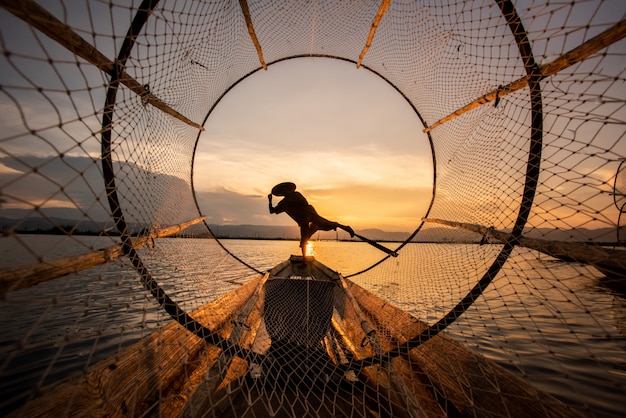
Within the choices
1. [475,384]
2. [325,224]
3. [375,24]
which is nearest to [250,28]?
[375,24]

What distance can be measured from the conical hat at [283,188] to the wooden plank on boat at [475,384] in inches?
165

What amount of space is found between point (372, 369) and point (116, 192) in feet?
10.8

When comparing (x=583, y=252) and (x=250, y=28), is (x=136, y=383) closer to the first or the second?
(x=583, y=252)

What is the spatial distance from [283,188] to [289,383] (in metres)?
4.62

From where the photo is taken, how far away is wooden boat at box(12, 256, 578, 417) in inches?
74.6

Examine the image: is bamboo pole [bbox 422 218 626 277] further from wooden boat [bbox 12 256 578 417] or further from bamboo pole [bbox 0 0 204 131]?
bamboo pole [bbox 0 0 204 131]

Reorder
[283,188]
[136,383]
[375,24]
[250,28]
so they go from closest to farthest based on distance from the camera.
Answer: [136,383] < [250,28] < [375,24] < [283,188]

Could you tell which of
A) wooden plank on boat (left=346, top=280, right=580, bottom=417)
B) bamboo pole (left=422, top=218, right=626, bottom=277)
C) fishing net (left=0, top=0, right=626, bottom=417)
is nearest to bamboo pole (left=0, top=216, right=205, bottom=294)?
fishing net (left=0, top=0, right=626, bottom=417)

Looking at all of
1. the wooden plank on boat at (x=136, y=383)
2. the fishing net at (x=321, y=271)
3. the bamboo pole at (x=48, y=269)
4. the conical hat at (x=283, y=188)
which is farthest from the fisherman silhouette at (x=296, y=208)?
the bamboo pole at (x=48, y=269)

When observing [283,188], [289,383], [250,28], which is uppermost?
[250,28]

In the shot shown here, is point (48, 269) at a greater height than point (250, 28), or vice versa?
point (250, 28)

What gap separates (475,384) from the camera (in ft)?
7.44

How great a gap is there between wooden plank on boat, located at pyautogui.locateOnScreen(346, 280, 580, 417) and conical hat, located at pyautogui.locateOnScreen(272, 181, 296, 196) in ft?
13.8

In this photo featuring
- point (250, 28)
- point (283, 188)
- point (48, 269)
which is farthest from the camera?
point (283, 188)
